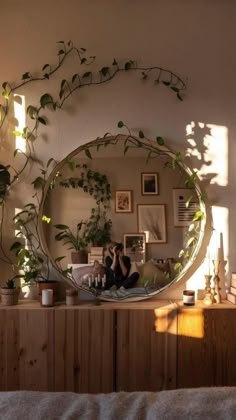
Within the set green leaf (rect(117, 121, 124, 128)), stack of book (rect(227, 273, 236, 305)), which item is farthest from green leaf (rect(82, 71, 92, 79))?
stack of book (rect(227, 273, 236, 305))

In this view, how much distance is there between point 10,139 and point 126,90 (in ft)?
2.48

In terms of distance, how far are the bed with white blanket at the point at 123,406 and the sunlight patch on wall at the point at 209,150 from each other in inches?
51.7

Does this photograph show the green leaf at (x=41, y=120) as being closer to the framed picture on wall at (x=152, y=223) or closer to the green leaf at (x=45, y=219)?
the green leaf at (x=45, y=219)

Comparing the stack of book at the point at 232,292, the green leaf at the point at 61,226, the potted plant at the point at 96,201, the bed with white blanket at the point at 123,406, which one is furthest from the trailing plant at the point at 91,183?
the bed with white blanket at the point at 123,406

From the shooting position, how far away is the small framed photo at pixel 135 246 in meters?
2.24

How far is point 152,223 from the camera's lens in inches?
89.0

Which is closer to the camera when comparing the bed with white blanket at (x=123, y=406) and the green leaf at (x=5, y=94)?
the bed with white blanket at (x=123, y=406)

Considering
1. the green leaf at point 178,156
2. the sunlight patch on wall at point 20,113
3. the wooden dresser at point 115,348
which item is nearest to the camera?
the wooden dresser at point 115,348

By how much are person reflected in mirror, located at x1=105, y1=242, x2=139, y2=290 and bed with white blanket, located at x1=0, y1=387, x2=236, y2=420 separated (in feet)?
3.16

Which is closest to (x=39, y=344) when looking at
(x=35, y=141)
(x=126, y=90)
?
(x=35, y=141)

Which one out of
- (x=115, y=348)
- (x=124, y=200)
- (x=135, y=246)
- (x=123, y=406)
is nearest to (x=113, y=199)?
(x=124, y=200)

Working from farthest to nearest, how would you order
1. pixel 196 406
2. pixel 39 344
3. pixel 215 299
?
pixel 215 299
pixel 39 344
pixel 196 406

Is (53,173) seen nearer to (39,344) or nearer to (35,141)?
(35,141)

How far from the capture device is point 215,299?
2160 millimetres
